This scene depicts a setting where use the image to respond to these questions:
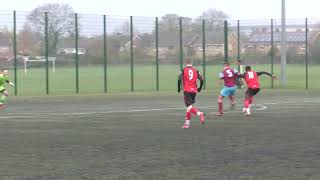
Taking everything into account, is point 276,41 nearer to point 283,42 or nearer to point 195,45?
point 195,45

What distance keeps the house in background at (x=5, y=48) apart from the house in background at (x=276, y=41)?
48.1 feet

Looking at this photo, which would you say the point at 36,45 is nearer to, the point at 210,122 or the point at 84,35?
the point at 84,35

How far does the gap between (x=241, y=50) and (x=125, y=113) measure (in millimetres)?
20358

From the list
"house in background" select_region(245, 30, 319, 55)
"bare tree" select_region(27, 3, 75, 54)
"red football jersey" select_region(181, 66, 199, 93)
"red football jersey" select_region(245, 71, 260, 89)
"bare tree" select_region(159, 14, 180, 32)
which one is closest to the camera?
"red football jersey" select_region(181, 66, 199, 93)

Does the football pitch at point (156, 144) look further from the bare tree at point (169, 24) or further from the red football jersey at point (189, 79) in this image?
the bare tree at point (169, 24)

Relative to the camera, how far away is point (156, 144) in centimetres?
1320

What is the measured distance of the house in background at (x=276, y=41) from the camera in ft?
132

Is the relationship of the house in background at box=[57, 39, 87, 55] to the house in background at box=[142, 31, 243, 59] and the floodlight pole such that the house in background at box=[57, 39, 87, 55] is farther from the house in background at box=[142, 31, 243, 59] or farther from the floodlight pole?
the floodlight pole

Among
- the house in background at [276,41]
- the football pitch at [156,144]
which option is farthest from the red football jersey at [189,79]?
the house in background at [276,41]

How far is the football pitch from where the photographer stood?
9719mm

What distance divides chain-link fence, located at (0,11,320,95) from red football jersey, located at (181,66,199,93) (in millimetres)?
16292

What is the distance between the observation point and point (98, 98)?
1198 inches

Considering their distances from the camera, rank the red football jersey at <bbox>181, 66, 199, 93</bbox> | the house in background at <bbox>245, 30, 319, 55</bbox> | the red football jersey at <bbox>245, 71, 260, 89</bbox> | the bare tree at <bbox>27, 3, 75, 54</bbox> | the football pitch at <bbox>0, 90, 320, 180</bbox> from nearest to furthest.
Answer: the football pitch at <bbox>0, 90, 320, 180</bbox>
the red football jersey at <bbox>181, 66, 199, 93</bbox>
the red football jersey at <bbox>245, 71, 260, 89</bbox>
the bare tree at <bbox>27, 3, 75, 54</bbox>
the house in background at <bbox>245, 30, 319, 55</bbox>

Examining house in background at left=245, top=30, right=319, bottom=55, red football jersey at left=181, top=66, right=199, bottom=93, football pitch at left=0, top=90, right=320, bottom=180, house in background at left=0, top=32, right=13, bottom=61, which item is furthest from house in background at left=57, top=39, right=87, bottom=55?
red football jersey at left=181, top=66, right=199, bottom=93
